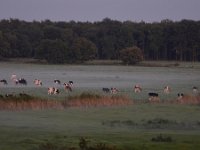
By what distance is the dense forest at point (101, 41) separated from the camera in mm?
101375

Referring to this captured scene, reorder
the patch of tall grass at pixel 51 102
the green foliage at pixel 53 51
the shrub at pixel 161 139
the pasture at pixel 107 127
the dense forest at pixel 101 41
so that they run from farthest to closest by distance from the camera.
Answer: the dense forest at pixel 101 41 < the green foliage at pixel 53 51 < the patch of tall grass at pixel 51 102 < the shrub at pixel 161 139 < the pasture at pixel 107 127

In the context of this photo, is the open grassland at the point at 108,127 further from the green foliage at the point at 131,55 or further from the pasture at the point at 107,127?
the green foliage at the point at 131,55

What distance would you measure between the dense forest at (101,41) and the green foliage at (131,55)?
5325 millimetres

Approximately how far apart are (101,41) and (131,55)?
20.5 metres

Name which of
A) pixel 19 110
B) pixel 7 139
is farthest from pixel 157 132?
pixel 19 110

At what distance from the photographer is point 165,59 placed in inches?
4811

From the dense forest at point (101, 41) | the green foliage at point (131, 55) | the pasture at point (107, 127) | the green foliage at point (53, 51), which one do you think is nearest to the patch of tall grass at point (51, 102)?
the pasture at point (107, 127)

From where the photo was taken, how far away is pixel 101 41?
118m

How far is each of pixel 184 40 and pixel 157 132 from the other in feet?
300

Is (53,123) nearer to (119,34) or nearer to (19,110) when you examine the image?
(19,110)

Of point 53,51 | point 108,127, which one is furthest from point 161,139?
point 53,51

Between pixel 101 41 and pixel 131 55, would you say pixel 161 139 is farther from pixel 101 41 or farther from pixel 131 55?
pixel 101 41

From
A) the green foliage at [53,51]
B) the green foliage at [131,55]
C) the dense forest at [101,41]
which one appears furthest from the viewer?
the dense forest at [101,41]

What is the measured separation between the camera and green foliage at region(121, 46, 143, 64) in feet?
321
